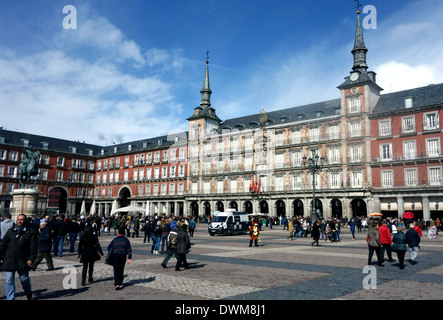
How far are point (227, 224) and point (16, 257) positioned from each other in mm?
22286

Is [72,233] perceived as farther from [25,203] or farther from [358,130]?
[358,130]

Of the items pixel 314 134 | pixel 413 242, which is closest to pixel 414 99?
pixel 314 134

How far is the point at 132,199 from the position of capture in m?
65.5

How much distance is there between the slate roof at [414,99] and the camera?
3897cm

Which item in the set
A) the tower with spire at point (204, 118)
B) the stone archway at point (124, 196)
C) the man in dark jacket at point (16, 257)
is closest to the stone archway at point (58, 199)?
the stone archway at point (124, 196)

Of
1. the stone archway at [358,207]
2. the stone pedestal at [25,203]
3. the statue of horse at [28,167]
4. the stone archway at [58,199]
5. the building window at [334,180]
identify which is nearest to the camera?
the stone pedestal at [25,203]

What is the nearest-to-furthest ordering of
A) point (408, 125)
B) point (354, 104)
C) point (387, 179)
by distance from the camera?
point (408, 125)
point (387, 179)
point (354, 104)

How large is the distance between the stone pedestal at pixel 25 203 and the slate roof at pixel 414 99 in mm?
37041

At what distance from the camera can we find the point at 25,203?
80.9ft

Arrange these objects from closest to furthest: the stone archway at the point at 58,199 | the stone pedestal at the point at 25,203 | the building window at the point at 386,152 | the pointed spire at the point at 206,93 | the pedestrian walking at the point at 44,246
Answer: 1. the pedestrian walking at the point at 44,246
2. the stone pedestal at the point at 25,203
3. the building window at the point at 386,152
4. the pointed spire at the point at 206,93
5. the stone archway at the point at 58,199

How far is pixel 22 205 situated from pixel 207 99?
40.2m

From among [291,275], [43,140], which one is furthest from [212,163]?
[291,275]

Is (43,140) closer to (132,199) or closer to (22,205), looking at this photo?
(132,199)

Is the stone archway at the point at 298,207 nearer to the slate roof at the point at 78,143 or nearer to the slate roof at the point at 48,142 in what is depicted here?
the slate roof at the point at 78,143
